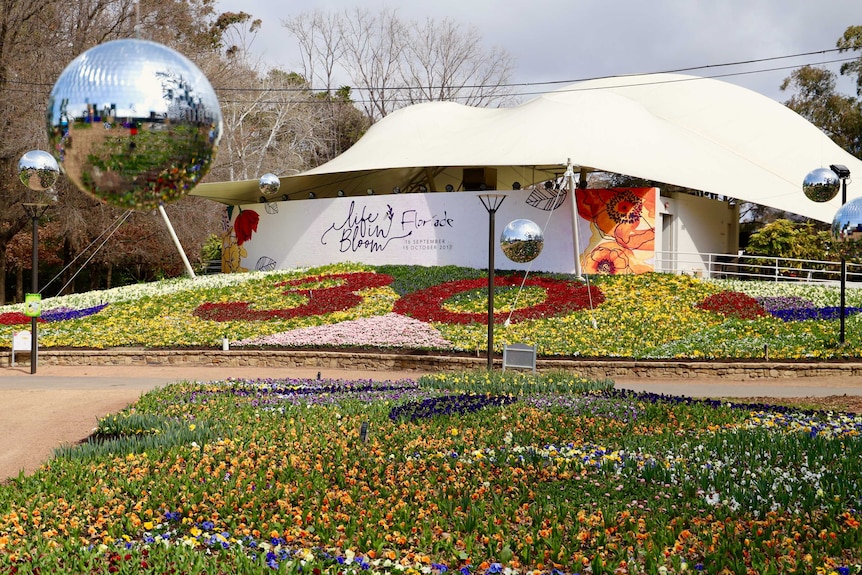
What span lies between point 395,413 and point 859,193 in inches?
931

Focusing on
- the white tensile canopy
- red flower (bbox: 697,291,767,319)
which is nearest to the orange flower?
the white tensile canopy

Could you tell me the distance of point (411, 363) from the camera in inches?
742

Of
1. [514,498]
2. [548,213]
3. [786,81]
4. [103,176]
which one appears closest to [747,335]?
[548,213]

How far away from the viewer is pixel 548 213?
90.7ft

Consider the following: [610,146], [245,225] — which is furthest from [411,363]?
[245,225]

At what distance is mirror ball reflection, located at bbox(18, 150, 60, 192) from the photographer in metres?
11.1

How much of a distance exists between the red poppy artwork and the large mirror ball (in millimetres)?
23402

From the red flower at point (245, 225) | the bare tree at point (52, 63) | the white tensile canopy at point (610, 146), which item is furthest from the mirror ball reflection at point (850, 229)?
the bare tree at point (52, 63)

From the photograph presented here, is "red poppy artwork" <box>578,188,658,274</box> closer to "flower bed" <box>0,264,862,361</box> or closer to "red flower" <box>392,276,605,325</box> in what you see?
"flower bed" <box>0,264,862,361</box>

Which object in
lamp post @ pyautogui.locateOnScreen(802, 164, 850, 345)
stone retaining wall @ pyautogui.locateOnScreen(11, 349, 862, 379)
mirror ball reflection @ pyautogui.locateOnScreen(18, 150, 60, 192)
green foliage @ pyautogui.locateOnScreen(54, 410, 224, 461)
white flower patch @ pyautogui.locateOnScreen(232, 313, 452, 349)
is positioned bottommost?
stone retaining wall @ pyautogui.locateOnScreen(11, 349, 862, 379)

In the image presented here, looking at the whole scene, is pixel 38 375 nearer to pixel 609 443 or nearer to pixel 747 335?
pixel 609 443

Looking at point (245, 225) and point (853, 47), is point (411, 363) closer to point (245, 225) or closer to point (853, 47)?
point (245, 225)

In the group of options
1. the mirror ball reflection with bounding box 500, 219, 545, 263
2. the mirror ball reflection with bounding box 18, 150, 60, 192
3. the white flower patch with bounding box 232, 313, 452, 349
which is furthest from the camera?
the white flower patch with bounding box 232, 313, 452, 349

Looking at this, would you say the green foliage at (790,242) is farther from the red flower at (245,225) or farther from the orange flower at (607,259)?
the red flower at (245,225)
